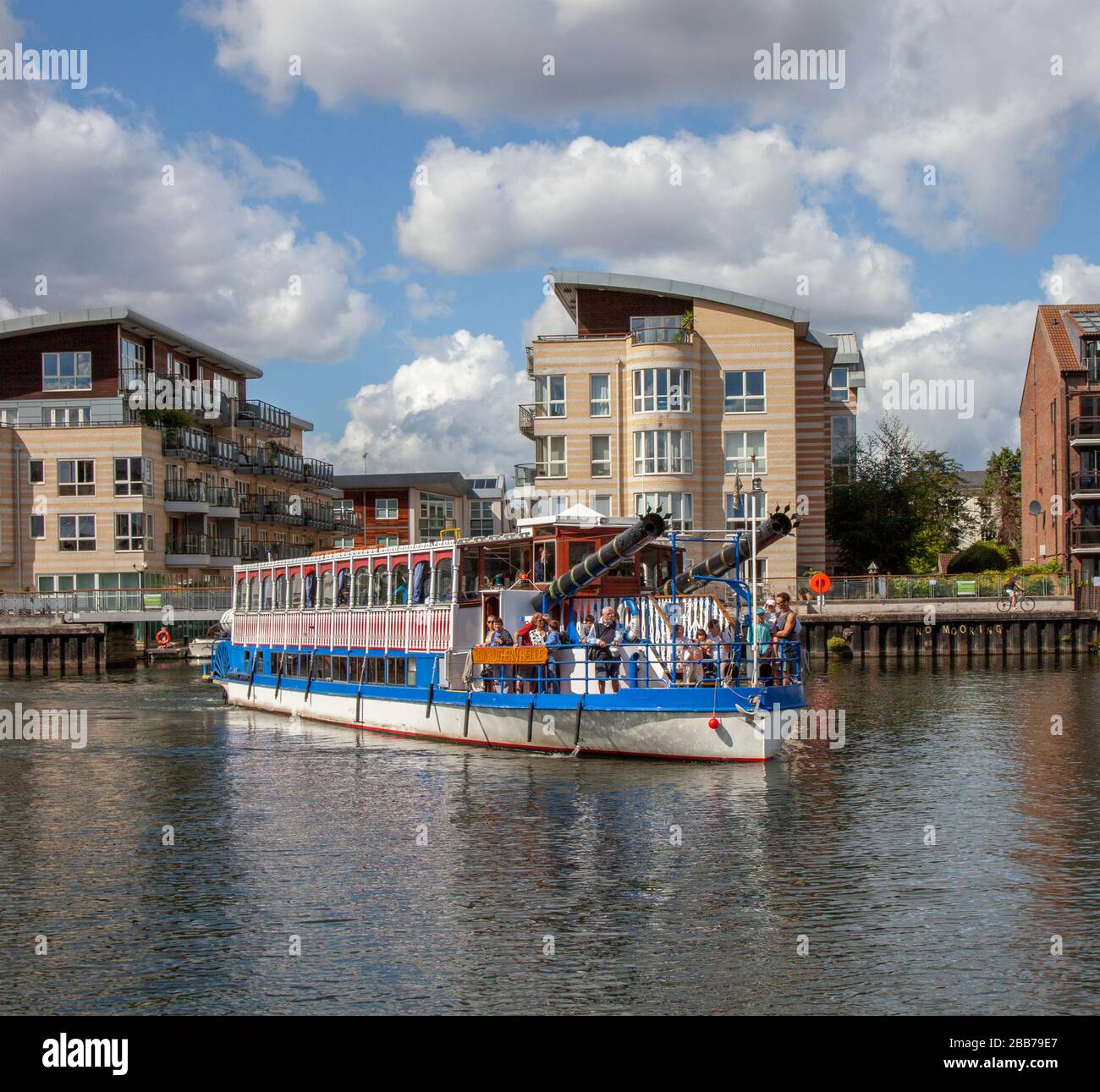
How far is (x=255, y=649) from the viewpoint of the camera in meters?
47.1

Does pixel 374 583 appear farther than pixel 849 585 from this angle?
No

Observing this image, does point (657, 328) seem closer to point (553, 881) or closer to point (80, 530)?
point (80, 530)

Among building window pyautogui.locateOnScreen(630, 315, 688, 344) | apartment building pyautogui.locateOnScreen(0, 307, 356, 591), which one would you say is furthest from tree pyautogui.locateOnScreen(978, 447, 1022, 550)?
apartment building pyautogui.locateOnScreen(0, 307, 356, 591)

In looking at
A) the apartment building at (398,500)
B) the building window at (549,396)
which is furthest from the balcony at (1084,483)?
the apartment building at (398,500)

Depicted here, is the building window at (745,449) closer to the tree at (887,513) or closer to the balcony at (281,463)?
the tree at (887,513)

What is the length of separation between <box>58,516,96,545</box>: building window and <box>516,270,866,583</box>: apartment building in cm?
2627

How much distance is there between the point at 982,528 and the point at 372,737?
10213 centimetres

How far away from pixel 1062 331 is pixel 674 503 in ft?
107

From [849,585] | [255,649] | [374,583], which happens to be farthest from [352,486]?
[374,583]

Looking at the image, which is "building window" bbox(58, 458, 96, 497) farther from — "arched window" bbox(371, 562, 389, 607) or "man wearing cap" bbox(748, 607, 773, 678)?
"man wearing cap" bbox(748, 607, 773, 678)

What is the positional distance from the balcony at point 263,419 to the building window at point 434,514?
21889mm

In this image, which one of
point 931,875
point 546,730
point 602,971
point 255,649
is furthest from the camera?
point 255,649

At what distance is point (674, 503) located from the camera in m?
71.4
